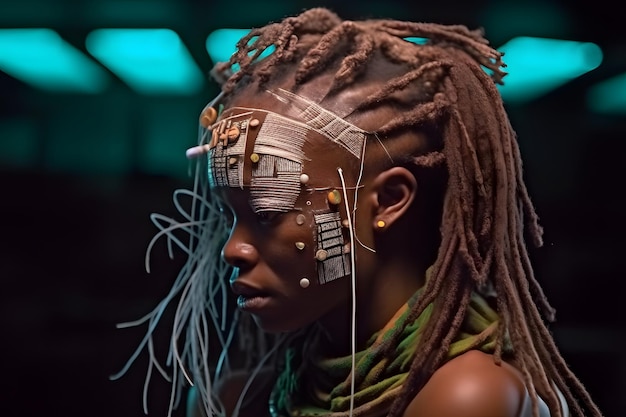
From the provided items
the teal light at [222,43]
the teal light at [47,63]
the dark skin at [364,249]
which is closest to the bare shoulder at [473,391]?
the dark skin at [364,249]

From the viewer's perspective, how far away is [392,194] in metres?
0.95

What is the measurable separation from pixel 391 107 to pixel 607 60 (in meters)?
0.44

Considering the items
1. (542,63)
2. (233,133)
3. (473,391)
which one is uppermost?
(542,63)

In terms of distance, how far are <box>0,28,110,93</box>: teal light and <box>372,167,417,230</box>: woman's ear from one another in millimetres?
602

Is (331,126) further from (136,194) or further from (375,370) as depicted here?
(136,194)

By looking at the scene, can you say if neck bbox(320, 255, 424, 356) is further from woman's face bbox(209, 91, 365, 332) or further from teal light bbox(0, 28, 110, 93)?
teal light bbox(0, 28, 110, 93)

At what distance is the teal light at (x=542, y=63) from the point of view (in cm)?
114

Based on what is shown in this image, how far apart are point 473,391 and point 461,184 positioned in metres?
0.27

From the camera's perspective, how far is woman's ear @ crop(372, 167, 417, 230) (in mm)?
937

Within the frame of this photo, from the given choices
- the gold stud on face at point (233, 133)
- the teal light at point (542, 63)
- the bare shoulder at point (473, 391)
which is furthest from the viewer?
the teal light at point (542, 63)

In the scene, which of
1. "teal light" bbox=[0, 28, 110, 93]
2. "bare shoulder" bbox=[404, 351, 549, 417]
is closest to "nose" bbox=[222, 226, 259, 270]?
"bare shoulder" bbox=[404, 351, 549, 417]

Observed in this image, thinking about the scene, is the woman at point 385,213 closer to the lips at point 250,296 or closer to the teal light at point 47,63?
the lips at point 250,296

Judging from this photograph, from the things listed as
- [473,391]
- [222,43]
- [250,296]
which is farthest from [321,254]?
[222,43]

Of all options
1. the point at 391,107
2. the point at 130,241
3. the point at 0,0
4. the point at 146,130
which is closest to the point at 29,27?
the point at 0,0
